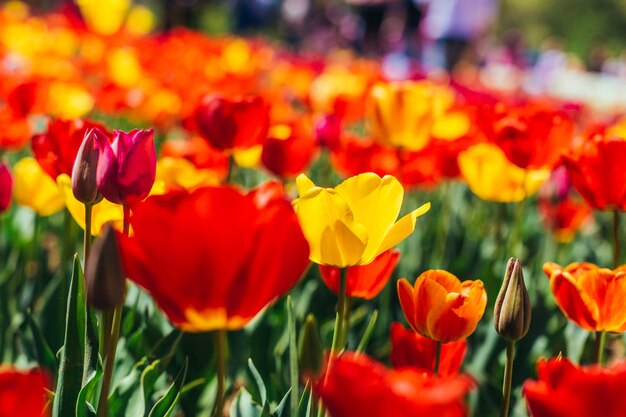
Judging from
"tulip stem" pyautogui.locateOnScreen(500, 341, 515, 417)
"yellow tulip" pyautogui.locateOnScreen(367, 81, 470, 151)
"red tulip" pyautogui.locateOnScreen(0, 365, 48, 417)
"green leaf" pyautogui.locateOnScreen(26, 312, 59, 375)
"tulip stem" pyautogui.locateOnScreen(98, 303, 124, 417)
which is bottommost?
"green leaf" pyautogui.locateOnScreen(26, 312, 59, 375)

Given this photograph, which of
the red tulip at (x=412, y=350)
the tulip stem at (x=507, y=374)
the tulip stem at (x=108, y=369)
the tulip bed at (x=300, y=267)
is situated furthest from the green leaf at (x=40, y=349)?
the tulip stem at (x=507, y=374)

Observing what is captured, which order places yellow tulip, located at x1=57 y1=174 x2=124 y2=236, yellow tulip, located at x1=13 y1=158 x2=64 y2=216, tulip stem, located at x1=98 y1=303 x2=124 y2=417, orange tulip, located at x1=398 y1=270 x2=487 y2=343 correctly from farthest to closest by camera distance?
1. yellow tulip, located at x1=13 y1=158 x2=64 y2=216
2. yellow tulip, located at x1=57 y1=174 x2=124 y2=236
3. orange tulip, located at x1=398 y1=270 x2=487 y2=343
4. tulip stem, located at x1=98 y1=303 x2=124 y2=417

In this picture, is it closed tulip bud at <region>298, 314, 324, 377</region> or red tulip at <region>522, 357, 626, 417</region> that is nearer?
red tulip at <region>522, 357, 626, 417</region>

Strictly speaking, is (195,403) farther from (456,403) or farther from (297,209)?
(456,403)

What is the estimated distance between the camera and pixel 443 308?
3.16 feet

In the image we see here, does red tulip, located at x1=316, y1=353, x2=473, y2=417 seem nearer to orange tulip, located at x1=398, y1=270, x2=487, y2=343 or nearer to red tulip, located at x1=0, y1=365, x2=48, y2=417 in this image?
red tulip, located at x1=0, y1=365, x2=48, y2=417

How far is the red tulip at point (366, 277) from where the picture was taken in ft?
3.78

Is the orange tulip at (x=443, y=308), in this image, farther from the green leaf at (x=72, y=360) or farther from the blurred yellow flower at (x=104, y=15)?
the blurred yellow flower at (x=104, y=15)

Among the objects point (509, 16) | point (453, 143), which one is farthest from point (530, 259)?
point (509, 16)

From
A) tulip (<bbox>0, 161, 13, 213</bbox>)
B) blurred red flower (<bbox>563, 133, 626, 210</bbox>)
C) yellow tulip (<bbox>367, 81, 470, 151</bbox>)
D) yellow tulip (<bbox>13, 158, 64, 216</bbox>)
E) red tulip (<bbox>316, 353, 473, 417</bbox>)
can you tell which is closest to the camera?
red tulip (<bbox>316, 353, 473, 417</bbox>)

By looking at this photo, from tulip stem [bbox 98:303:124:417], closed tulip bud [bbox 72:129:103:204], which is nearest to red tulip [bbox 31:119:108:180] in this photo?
closed tulip bud [bbox 72:129:103:204]

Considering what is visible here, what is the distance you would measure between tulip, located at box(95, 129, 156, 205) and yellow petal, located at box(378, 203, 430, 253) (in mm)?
290

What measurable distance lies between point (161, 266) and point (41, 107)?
6.67 ft

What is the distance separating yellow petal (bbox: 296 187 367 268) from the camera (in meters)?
0.93
